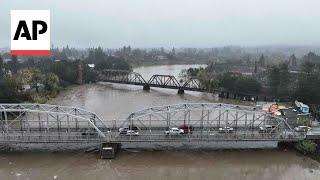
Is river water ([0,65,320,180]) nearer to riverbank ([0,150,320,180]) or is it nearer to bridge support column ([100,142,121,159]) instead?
riverbank ([0,150,320,180])

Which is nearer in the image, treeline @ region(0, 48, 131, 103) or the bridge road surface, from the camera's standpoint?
the bridge road surface

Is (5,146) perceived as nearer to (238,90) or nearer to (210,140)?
(210,140)

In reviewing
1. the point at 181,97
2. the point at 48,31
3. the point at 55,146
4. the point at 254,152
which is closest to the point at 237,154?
the point at 254,152

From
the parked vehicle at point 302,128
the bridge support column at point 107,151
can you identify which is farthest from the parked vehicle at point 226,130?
the bridge support column at point 107,151

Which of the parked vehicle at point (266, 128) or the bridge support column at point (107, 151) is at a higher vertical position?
the parked vehicle at point (266, 128)

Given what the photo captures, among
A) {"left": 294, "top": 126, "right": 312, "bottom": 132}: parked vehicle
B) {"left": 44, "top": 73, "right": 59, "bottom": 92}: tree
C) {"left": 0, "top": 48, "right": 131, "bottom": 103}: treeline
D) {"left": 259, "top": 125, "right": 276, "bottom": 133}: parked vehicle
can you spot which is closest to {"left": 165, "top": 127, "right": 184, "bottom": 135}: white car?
{"left": 259, "top": 125, "right": 276, "bottom": 133}: parked vehicle

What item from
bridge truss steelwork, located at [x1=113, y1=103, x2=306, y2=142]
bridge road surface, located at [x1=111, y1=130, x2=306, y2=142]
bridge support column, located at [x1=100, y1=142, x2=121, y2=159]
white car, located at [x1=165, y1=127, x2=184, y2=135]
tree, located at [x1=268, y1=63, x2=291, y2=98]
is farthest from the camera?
tree, located at [x1=268, y1=63, x2=291, y2=98]

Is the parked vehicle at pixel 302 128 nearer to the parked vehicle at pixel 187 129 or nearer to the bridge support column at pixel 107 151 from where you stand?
the parked vehicle at pixel 187 129

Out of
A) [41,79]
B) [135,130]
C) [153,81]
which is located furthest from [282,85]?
[41,79]

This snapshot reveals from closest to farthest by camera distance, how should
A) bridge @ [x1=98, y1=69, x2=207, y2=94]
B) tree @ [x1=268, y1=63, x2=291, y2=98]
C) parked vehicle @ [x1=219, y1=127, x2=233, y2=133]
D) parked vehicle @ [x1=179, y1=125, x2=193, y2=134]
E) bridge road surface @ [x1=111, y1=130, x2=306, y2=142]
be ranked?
bridge road surface @ [x1=111, y1=130, x2=306, y2=142]
parked vehicle @ [x1=179, y1=125, x2=193, y2=134]
parked vehicle @ [x1=219, y1=127, x2=233, y2=133]
tree @ [x1=268, y1=63, x2=291, y2=98]
bridge @ [x1=98, y1=69, x2=207, y2=94]

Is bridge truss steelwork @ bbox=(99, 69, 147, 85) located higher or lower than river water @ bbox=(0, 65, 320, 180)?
higher
